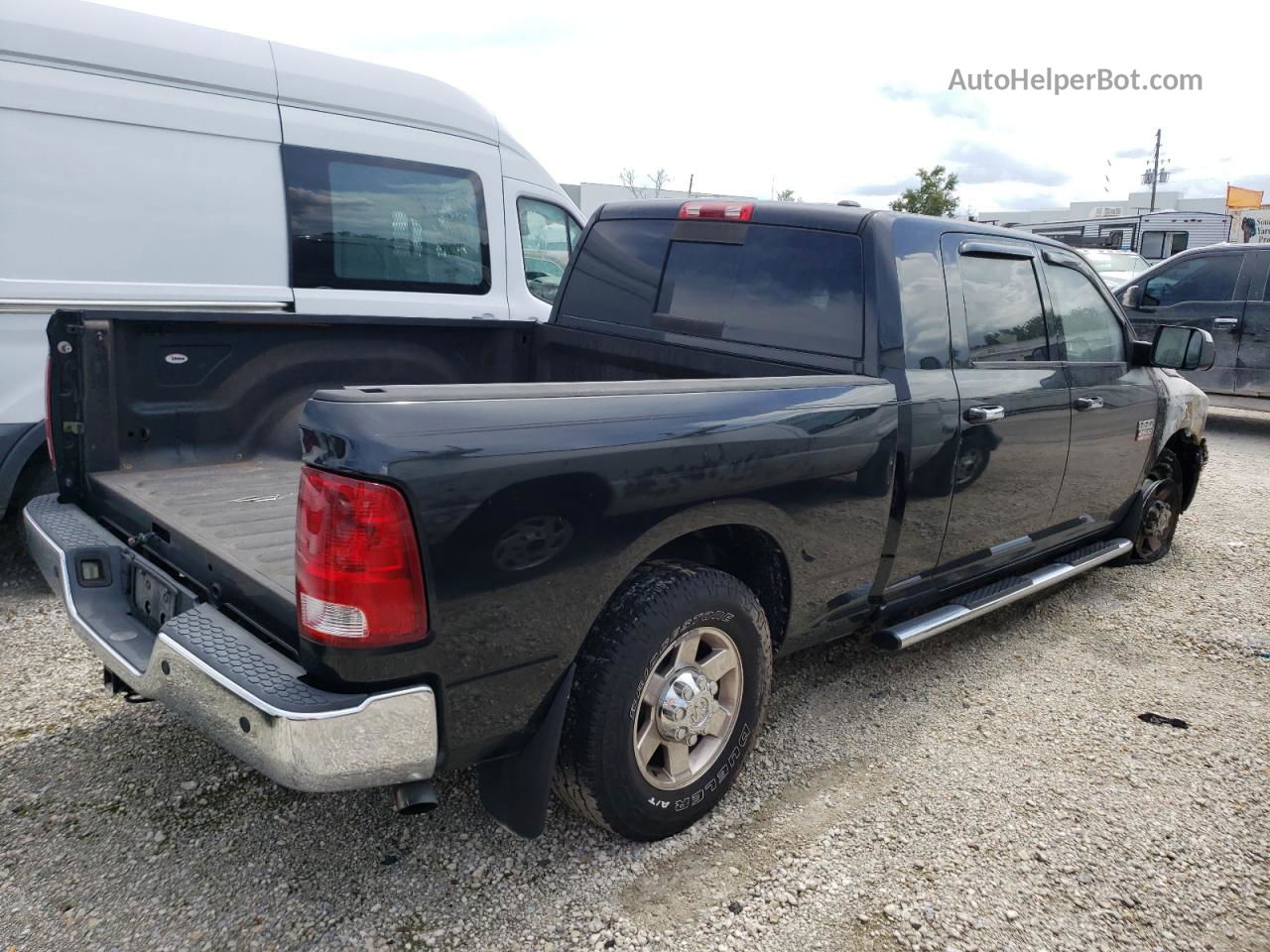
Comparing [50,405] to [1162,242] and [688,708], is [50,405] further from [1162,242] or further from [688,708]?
[1162,242]

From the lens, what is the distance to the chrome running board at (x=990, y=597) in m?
3.27

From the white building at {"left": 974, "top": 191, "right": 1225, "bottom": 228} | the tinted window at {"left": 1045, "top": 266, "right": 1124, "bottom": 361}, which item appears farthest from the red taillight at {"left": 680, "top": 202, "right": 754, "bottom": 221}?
the white building at {"left": 974, "top": 191, "right": 1225, "bottom": 228}

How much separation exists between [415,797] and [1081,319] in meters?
3.56

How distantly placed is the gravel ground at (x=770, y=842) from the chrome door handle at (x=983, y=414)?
1143 mm

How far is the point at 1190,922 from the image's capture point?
7.92 ft

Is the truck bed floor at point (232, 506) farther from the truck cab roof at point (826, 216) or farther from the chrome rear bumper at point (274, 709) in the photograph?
the truck cab roof at point (826, 216)

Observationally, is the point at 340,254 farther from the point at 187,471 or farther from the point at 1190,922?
the point at 1190,922

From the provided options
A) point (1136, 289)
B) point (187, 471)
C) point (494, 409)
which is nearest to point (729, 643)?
point (494, 409)

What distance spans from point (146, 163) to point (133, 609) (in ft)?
9.98

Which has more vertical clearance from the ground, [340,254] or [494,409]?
[340,254]

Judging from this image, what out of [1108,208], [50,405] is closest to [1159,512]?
[50,405]

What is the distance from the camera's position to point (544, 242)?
6523 millimetres

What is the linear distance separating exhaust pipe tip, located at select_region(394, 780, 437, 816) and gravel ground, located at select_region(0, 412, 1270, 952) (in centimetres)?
43

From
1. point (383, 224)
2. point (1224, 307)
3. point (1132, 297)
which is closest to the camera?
point (383, 224)
